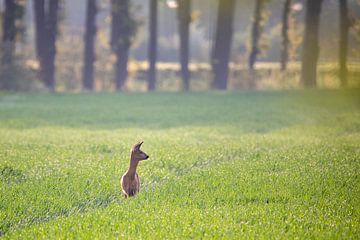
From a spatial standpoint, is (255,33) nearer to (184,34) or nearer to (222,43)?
(222,43)

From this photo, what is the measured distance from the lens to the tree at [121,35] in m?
45.4

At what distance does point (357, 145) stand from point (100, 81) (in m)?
31.3

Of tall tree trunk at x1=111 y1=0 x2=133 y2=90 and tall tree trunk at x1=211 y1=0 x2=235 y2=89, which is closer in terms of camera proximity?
tall tree trunk at x1=211 y1=0 x2=235 y2=89

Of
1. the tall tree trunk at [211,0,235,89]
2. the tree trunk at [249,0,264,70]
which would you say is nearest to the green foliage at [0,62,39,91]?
the tall tree trunk at [211,0,235,89]

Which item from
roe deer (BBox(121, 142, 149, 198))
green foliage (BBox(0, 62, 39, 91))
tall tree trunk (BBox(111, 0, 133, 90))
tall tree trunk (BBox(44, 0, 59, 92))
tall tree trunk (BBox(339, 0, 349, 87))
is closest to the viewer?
roe deer (BBox(121, 142, 149, 198))

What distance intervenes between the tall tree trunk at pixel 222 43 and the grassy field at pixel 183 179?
59.2 ft

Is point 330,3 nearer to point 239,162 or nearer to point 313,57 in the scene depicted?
point 313,57

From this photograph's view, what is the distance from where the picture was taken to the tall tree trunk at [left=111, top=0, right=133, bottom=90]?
4538 centimetres

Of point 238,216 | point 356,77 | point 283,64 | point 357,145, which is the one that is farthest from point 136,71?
point 238,216

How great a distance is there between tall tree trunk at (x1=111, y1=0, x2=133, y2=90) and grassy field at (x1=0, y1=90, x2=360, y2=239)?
740 inches

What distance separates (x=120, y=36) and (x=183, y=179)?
34.2 metres

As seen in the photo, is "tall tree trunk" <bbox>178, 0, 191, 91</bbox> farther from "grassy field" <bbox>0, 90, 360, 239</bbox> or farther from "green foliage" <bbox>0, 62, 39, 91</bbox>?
"grassy field" <bbox>0, 90, 360, 239</bbox>

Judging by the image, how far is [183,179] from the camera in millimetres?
12609

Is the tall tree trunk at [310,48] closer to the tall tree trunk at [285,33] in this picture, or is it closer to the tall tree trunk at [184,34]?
the tall tree trunk at [285,33]
